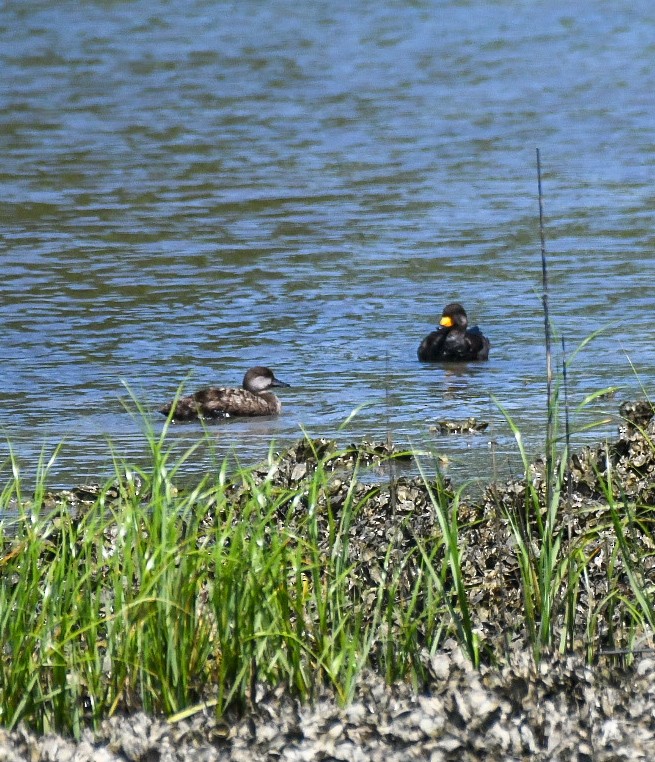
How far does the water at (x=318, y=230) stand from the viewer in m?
9.44

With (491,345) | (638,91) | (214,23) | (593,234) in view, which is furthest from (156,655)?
(214,23)

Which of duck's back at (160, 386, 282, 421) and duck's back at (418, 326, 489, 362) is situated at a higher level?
duck's back at (418, 326, 489, 362)

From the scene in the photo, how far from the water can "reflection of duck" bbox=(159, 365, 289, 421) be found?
110 mm

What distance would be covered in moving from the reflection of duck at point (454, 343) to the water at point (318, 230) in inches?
4.6

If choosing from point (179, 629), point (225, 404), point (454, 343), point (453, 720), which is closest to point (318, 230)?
point (454, 343)

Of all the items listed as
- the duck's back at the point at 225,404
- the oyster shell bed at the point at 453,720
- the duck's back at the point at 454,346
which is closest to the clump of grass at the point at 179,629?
the oyster shell bed at the point at 453,720

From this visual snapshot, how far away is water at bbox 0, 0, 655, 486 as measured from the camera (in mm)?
9438

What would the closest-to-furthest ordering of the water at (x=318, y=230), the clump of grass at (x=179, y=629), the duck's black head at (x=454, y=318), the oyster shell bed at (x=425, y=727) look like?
the oyster shell bed at (x=425, y=727)
the clump of grass at (x=179, y=629)
the water at (x=318, y=230)
the duck's black head at (x=454, y=318)

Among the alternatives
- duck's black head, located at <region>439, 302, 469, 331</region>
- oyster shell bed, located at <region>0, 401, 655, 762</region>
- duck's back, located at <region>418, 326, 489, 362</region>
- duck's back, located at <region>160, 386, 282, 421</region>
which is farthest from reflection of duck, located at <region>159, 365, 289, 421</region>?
oyster shell bed, located at <region>0, 401, 655, 762</region>

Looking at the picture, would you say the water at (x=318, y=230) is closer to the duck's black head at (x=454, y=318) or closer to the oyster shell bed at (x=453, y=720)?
the duck's black head at (x=454, y=318)

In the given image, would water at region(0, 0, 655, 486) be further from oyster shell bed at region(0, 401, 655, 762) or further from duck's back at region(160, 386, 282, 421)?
oyster shell bed at region(0, 401, 655, 762)

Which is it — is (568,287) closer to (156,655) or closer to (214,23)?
(156,655)

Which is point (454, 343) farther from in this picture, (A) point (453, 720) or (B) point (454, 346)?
(A) point (453, 720)

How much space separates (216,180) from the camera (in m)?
17.7
